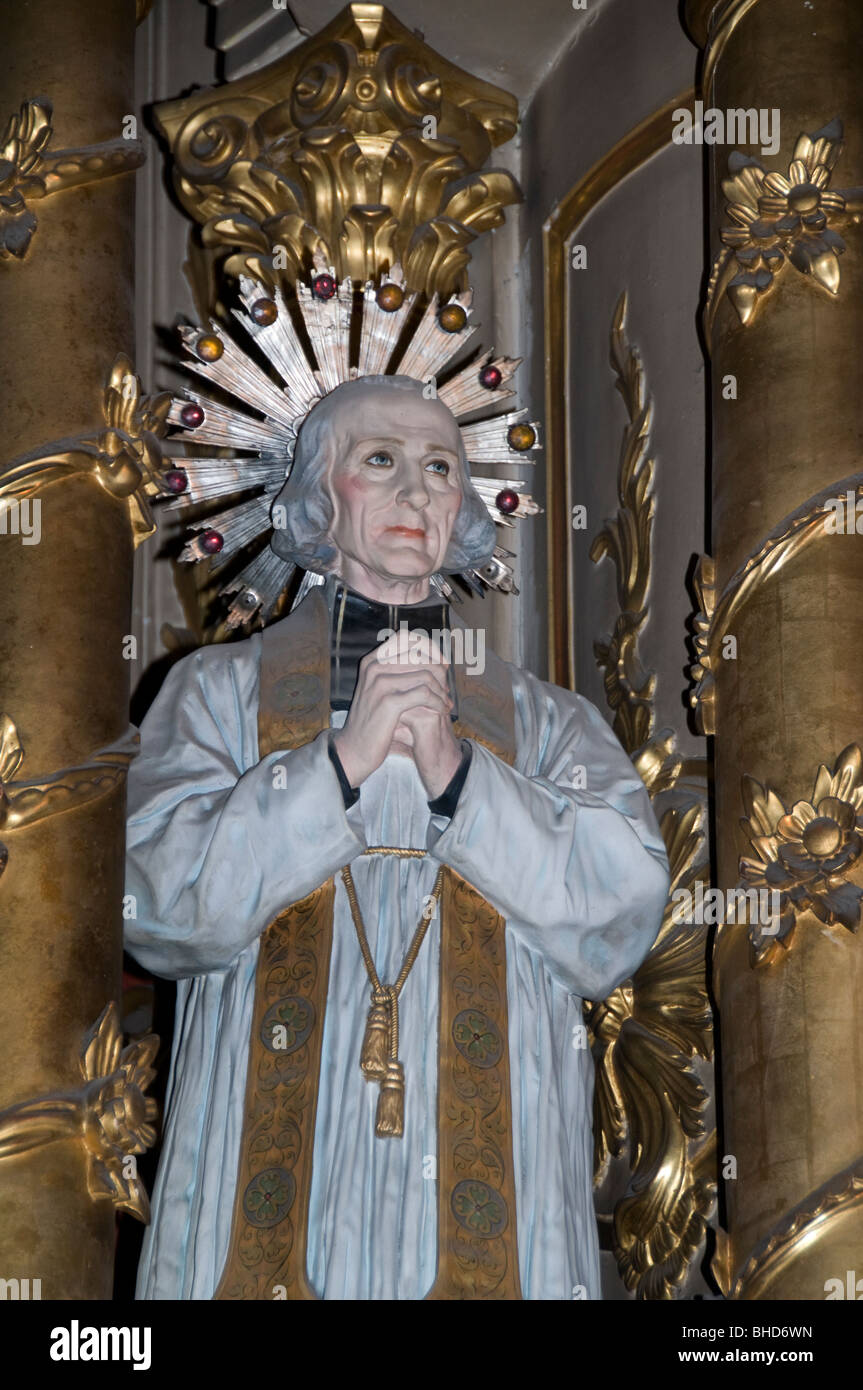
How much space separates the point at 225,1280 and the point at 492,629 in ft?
5.63

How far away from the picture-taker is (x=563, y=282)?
5.22m

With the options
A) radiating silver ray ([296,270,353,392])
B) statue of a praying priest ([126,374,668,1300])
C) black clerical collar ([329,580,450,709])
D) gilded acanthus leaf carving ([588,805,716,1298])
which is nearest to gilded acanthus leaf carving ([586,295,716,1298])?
gilded acanthus leaf carving ([588,805,716,1298])

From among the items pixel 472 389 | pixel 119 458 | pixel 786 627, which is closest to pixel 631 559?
pixel 472 389

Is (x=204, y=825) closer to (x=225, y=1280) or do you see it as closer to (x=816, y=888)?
(x=225, y=1280)

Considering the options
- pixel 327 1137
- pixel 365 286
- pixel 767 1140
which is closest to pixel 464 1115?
pixel 327 1137

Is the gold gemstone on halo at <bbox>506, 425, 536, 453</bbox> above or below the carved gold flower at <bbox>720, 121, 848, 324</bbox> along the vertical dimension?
below

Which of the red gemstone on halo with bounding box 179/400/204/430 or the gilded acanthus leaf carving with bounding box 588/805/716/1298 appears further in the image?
the gilded acanthus leaf carving with bounding box 588/805/716/1298

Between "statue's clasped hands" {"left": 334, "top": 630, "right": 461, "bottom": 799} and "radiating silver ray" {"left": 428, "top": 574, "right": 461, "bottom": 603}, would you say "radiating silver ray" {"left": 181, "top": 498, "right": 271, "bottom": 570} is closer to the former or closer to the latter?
"radiating silver ray" {"left": 428, "top": 574, "right": 461, "bottom": 603}

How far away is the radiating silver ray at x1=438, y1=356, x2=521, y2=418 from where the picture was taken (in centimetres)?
455

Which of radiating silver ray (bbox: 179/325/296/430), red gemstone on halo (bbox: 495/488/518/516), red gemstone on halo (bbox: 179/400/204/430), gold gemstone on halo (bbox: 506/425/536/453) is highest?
radiating silver ray (bbox: 179/325/296/430)

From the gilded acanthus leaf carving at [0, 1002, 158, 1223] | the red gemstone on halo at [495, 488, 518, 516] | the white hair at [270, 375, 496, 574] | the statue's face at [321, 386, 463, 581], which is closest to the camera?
the gilded acanthus leaf carving at [0, 1002, 158, 1223]

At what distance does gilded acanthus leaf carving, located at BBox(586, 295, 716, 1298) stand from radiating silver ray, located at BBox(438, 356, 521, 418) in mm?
474

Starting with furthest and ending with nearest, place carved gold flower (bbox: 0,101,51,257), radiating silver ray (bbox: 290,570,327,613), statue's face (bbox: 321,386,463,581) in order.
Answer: radiating silver ray (bbox: 290,570,327,613) → statue's face (bbox: 321,386,463,581) → carved gold flower (bbox: 0,101,51,257)
